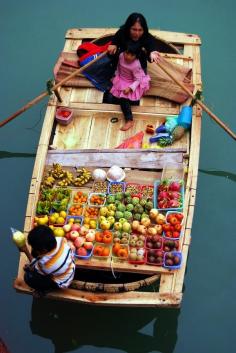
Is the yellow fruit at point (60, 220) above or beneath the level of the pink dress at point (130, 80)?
beneath

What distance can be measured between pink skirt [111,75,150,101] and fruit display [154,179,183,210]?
1.22 metres

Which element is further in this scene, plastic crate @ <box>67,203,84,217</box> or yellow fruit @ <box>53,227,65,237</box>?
plastic crate @ <box>67,203,84,217</box>

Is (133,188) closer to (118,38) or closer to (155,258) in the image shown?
(155,258)

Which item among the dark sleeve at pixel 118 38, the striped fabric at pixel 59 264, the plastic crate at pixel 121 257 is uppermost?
the dark sleeve at pixel 118 38

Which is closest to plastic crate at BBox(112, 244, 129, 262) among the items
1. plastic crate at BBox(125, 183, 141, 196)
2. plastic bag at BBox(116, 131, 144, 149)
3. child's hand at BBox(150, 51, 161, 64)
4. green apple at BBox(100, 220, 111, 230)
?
green apple at BBox(100, 220, 111, 230)

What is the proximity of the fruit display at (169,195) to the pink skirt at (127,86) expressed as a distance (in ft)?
4.01

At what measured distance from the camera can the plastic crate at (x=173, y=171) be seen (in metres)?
4.67

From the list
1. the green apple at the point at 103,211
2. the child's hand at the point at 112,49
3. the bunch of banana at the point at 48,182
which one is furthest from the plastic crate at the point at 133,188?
the child's hand at the point at 112,49

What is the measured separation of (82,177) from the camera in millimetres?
4770

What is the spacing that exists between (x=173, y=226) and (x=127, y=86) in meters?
1.85

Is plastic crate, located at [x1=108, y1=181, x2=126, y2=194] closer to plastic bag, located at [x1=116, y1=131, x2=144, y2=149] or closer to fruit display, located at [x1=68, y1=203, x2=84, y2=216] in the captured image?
fruit display, located at [x1=68, y1=203, x2=84, y2=216]

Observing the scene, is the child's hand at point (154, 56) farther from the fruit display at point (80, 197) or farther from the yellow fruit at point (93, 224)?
the yellow fruit at point (93, 224)

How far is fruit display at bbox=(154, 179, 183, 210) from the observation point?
4426mm

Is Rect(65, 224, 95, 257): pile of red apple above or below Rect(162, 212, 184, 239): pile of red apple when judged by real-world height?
below
